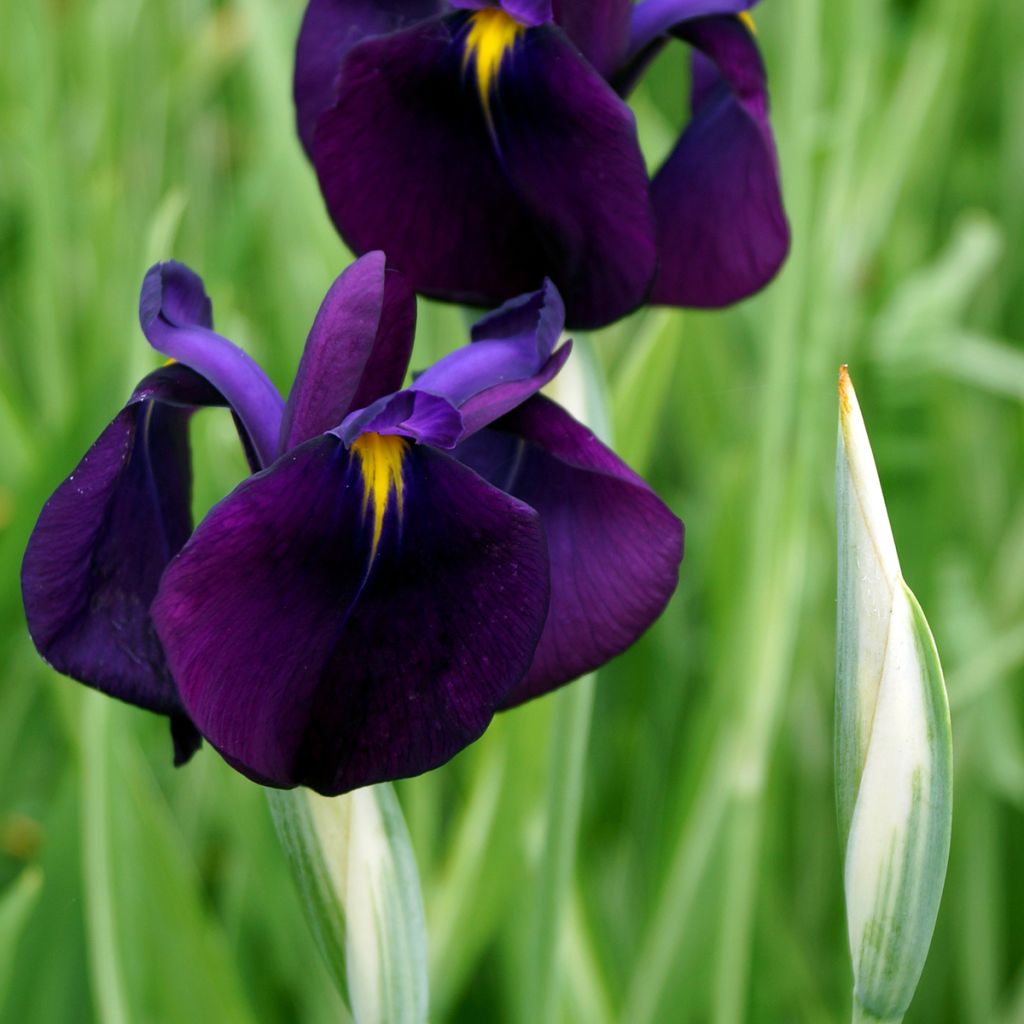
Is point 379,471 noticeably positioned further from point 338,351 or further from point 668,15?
point 668,15

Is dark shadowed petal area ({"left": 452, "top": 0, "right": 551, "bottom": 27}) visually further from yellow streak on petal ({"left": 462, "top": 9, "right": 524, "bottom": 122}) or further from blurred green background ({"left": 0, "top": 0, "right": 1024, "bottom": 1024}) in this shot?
blurred green background ({"left": 0, "top": 0, "right": 1024, "bottom": 1024})

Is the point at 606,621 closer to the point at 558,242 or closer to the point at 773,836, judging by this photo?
the point at 558,242

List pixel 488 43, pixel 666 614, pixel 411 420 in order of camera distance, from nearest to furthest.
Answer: pixel 411 420, pixel 488 43, pixel 666 614

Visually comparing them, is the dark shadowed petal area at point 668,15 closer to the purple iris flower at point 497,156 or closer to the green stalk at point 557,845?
the purple iris flower at point 497,156

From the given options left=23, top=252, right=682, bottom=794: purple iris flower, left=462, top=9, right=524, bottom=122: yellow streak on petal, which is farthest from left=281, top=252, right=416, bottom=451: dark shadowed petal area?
left=462, top=9, right=524, bottom=122: yellow streak on petal

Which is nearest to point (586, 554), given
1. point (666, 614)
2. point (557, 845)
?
point (557, 845)

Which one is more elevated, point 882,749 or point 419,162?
point 419,162

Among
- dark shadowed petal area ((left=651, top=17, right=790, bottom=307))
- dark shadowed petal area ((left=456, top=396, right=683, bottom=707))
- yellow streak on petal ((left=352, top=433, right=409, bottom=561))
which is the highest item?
dark shadowed petal area ((left=651, top=17, right=790, bottom=307))
